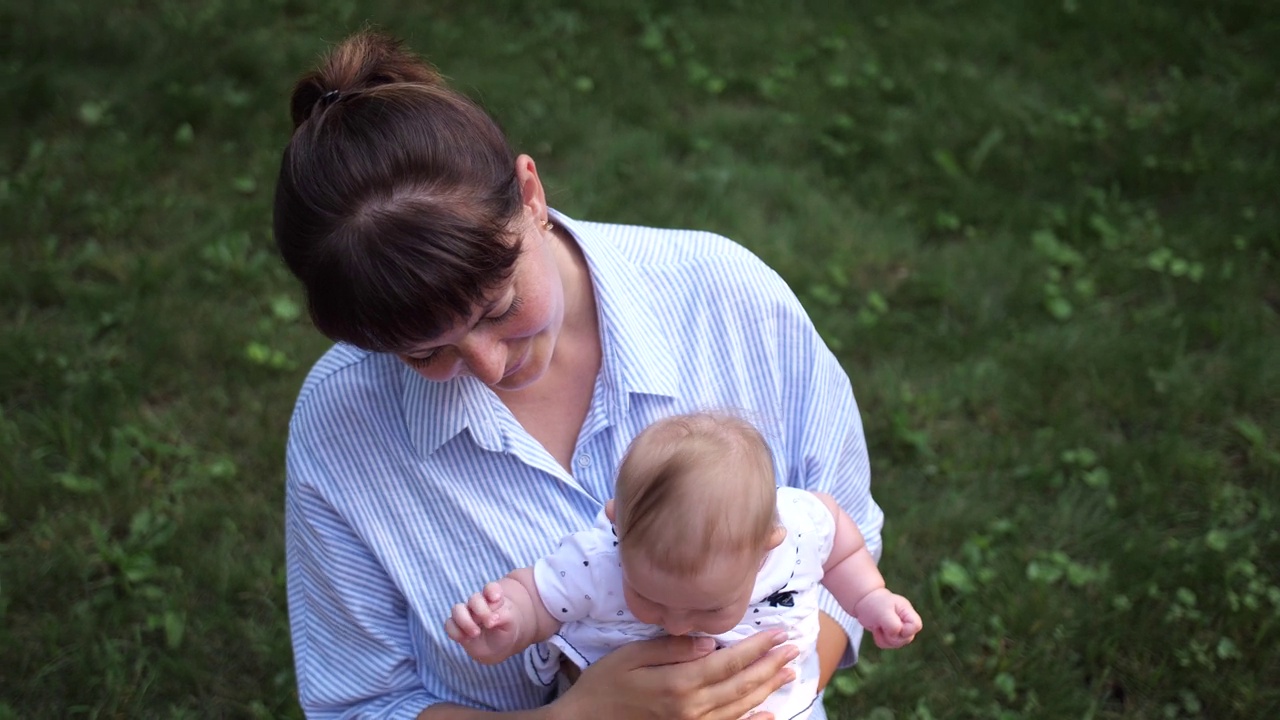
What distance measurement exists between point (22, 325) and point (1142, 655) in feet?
11.5

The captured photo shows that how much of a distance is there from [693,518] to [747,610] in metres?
0.29

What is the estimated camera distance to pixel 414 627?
2.07 metres

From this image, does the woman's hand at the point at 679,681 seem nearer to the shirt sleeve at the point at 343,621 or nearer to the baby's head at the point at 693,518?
the baby's head at the point at 693,518

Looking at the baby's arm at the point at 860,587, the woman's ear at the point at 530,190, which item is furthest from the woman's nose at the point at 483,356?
the baby's arm at the point at 860,587

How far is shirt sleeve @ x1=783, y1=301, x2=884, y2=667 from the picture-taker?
2117mm

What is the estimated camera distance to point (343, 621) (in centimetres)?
206

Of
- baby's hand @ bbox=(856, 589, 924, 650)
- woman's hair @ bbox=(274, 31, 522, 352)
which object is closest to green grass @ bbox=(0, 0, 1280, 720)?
baby's hand @ bbox=(856, 589, 924, 650)

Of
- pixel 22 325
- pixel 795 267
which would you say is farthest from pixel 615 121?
pixel 22 325

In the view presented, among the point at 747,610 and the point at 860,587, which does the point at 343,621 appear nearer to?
the point at 747,610

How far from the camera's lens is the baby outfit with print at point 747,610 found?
6.10ft

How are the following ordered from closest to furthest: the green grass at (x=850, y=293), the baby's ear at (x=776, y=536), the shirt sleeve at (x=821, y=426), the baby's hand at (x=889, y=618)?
→ the baby's ear at (x=776, y=536)
the baby's hand at (x=889, y=618)
the shirt sleeve at (x=821, y=426)
the green grass at (x=850, y=293)

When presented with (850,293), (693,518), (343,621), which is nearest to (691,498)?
(693,518)

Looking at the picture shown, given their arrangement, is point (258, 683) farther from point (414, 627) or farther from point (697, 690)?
point (697, 690)

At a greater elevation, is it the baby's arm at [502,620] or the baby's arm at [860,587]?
the baby's arm at [502,620]
